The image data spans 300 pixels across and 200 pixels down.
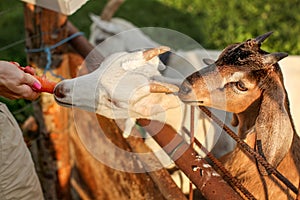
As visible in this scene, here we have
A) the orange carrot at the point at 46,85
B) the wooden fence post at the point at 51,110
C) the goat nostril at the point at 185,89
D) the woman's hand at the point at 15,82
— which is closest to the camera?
the woman's hand at the point at 15,82

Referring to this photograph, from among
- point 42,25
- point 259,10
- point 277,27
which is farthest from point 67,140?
point 259,10

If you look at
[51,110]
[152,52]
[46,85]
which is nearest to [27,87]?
[46,85]

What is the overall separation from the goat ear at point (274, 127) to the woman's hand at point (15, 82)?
922mm

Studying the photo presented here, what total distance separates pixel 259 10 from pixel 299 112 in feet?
13.2

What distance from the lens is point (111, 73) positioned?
2459 mm

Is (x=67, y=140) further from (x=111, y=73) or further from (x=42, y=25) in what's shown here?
(x=111, y=73)

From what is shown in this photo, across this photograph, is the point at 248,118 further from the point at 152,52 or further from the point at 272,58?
the point at 152,52

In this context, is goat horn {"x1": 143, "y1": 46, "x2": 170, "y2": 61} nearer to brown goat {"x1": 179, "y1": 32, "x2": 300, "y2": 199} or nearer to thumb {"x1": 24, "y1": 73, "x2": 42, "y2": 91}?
brown goat {"x1": 179, "y1": 32, "x2": 300, "y2": 199}

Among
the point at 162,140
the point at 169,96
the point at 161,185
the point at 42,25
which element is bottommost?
the point at 161,185

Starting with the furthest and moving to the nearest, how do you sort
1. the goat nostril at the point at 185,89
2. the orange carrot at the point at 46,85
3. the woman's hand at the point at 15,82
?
the orange carrot at the point at 46,85, the goat nostril at the point at 185,89, the woman's hand at the point at 15,82

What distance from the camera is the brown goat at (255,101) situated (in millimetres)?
2184

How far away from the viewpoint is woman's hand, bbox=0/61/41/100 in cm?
212

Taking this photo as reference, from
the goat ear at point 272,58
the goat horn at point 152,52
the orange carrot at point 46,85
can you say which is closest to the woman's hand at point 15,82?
the orange carrot at point 46,85

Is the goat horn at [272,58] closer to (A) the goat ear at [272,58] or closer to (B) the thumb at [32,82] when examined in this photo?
(A) the goat ear at [272,58]
